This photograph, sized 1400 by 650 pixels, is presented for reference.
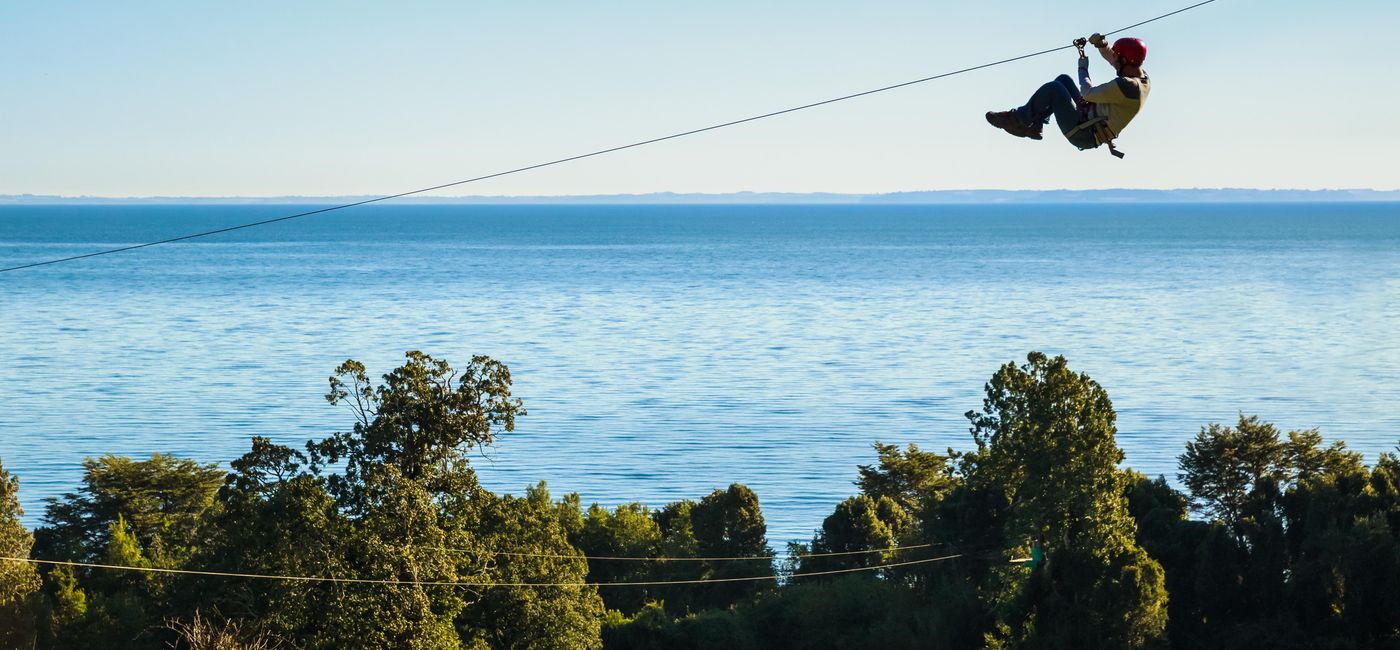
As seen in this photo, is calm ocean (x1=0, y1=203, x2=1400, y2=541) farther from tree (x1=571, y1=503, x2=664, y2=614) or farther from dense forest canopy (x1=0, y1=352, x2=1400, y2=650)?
dense forest canopy (x1=0, y1=352, x2=1400, y2=650)

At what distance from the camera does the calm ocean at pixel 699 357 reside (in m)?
61.8

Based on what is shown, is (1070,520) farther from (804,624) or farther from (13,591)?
(13,591)

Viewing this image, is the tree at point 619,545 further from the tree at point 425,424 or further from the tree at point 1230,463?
the tree at point 1230,463

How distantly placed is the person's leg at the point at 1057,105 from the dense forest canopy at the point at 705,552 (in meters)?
11.4

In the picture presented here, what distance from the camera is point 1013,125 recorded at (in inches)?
475

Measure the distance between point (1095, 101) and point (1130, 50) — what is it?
48cm

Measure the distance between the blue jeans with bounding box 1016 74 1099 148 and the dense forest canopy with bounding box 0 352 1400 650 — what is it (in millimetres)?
11496

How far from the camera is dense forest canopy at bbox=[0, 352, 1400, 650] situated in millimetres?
20531

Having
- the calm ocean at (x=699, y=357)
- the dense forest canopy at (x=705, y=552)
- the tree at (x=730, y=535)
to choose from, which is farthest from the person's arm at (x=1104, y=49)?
the calm ocean at (x=699, y=357)

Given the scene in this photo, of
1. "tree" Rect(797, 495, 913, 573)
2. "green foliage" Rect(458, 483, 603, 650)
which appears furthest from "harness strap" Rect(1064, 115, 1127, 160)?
"tree" Rect(797, 495, 913, 573)

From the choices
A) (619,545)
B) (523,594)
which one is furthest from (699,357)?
(523,594)

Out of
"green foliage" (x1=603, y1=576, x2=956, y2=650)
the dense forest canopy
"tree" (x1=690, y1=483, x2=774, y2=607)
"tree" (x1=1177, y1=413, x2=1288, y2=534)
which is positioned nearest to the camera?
the dense forest canopy

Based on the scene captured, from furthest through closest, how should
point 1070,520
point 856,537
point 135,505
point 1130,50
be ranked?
point 135,505 < point 856,537 < point 1070,520 < point 1130,50

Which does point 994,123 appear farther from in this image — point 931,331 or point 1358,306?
point 1358,306
